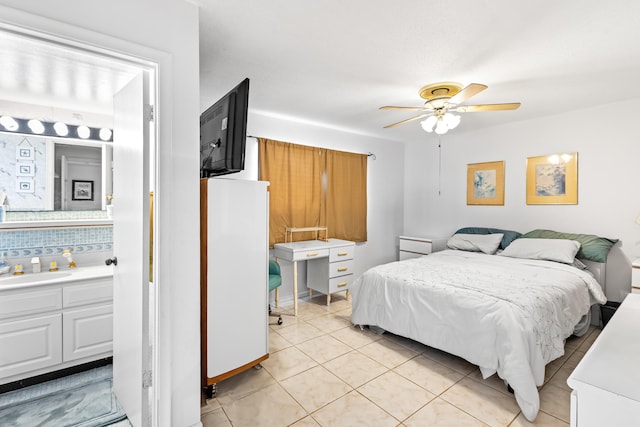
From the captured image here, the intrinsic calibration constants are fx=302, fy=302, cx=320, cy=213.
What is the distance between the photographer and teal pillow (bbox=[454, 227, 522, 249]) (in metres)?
3.90

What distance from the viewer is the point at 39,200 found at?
2.60m

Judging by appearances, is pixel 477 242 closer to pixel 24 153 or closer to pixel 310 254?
pixel 310 254

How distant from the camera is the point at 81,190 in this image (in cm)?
281

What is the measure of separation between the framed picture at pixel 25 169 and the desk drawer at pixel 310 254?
2502 millimetres

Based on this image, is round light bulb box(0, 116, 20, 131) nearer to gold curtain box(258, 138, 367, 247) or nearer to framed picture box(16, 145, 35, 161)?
framed picture box(16, 145, 35, 161)

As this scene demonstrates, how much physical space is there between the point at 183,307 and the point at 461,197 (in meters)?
4.27

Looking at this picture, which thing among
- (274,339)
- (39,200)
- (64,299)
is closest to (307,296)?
(274,339)

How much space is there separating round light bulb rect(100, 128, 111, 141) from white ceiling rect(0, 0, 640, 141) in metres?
0.17

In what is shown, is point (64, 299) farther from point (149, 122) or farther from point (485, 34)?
point (485, 34)

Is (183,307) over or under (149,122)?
under

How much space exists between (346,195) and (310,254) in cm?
128

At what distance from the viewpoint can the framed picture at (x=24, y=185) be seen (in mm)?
2516

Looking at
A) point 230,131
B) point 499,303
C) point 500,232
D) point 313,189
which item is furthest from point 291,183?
point 500,232

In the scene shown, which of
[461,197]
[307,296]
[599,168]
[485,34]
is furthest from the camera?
[461,197]
